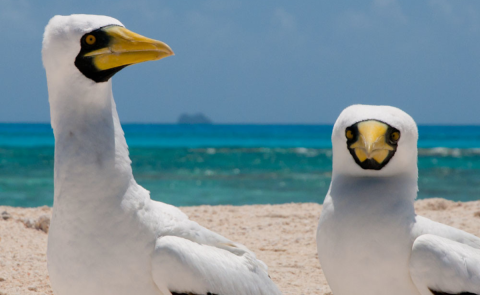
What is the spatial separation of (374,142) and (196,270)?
3.25ft

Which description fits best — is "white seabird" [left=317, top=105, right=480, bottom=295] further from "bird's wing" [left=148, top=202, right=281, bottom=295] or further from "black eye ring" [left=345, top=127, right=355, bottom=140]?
"bird's wing" [left=148, top=202, right=281, bottom=295]

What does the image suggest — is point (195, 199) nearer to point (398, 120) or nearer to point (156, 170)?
point (156, 170)

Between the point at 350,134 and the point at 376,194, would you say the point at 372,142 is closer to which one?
the point at 350,134

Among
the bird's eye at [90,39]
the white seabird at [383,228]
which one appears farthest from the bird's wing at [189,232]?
the bird's eye at [90,39]

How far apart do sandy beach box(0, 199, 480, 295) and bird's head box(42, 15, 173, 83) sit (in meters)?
2.24

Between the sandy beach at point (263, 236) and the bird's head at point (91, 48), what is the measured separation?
2240mm

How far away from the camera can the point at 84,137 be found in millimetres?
2465

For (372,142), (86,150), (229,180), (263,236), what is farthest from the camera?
(229,180)

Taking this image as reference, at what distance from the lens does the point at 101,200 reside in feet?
7.96

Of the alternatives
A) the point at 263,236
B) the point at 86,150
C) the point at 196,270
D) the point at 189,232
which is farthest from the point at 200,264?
the point at 263,236

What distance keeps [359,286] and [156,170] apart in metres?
19.3

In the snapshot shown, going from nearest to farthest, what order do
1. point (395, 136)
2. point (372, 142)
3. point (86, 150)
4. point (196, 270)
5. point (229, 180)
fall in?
1. point (196, 270)
2. point (86, 150)
3. point (372, 142)
4. point (395, 136)
5. point (229, 180)

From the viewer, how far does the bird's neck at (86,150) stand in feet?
8.01

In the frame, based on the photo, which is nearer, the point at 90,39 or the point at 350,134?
the point at 90,39
